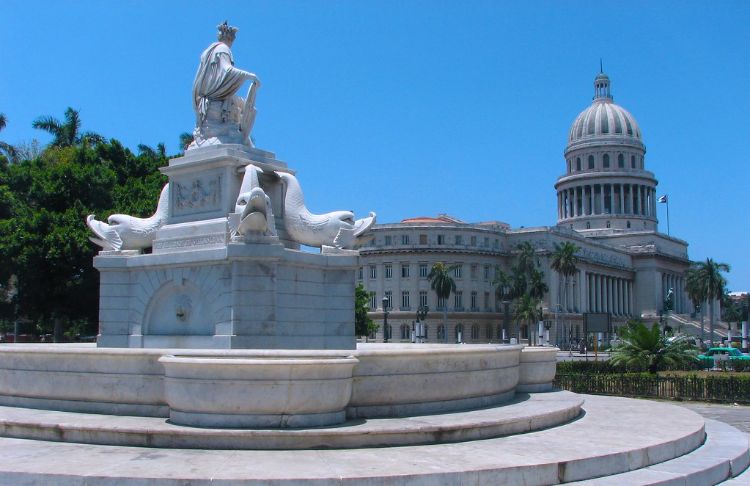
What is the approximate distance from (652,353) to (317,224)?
17613mm

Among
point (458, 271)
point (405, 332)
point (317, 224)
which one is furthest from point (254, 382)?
point (458, 271)

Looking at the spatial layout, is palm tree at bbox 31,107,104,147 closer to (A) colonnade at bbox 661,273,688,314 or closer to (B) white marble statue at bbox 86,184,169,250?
(B) white marble statue at bbox 86,184,169,250

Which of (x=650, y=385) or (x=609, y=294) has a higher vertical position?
(x=609, y=294)

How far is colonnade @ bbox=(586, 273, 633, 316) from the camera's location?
123625 millimetres

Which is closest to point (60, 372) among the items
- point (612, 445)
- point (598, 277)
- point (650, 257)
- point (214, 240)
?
point (214, 240)

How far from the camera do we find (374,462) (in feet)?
28.5

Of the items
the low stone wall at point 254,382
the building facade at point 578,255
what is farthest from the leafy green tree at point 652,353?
the building facade at point 578,255

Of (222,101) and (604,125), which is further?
(604,125)

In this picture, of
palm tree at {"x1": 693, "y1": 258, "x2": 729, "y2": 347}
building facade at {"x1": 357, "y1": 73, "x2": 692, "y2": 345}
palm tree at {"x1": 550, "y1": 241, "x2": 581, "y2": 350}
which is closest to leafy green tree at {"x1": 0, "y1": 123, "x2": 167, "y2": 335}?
building facade at {"x1": 357, "y1": 73, "x2": 692, "y2": 345}

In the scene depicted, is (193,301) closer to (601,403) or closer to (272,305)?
(272,305)

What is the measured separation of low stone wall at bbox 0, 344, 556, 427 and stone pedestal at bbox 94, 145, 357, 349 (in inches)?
135

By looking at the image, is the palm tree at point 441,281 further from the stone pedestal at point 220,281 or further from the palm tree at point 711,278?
the stone pedestal at point 220,281

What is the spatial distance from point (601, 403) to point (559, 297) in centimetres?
9838

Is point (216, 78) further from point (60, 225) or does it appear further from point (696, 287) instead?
point (696, 287)
